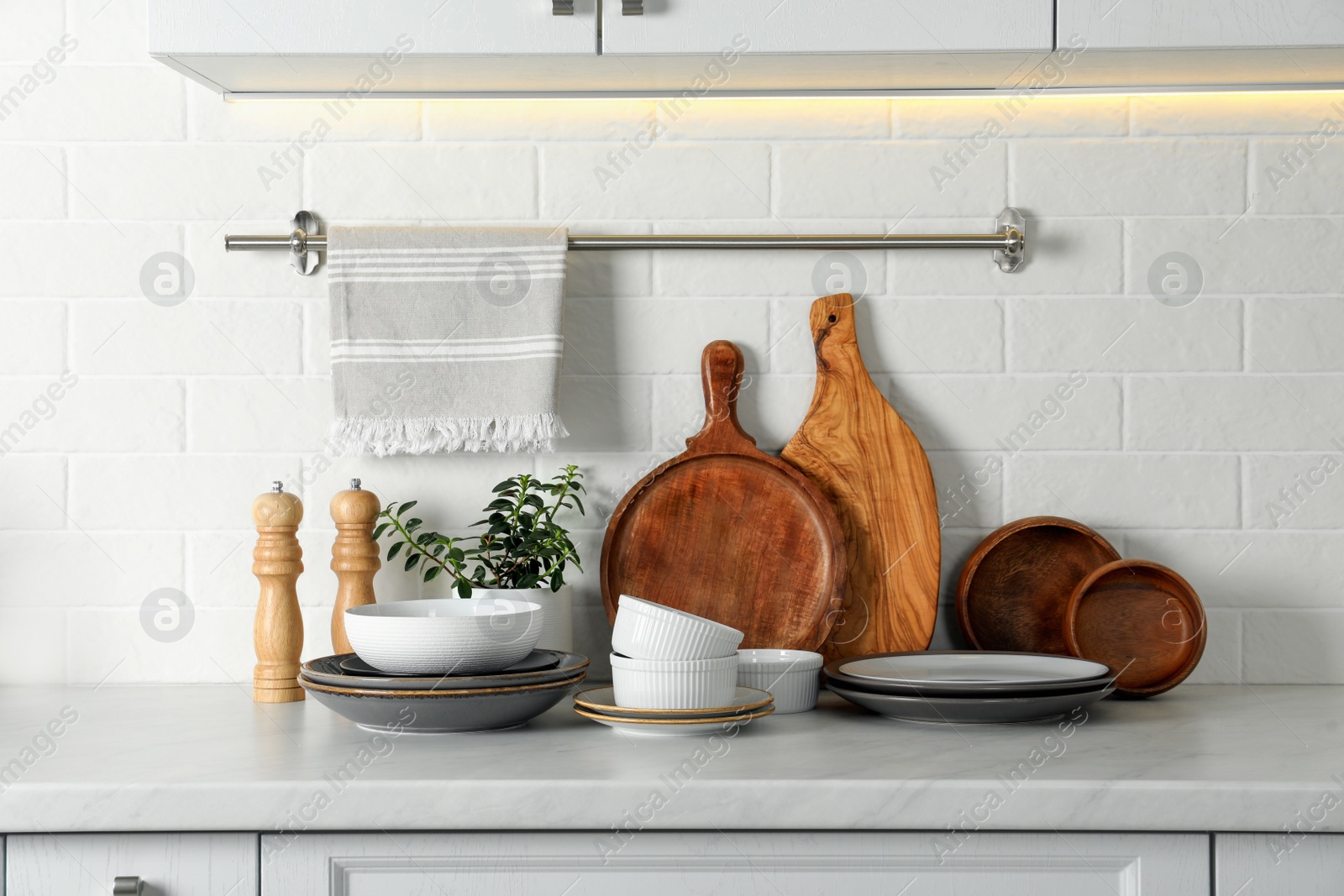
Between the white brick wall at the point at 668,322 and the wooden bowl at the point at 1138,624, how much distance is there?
128 mm

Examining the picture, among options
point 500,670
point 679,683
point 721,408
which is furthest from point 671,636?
point 721,408

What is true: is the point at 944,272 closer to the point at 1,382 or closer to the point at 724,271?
the point at 724,271

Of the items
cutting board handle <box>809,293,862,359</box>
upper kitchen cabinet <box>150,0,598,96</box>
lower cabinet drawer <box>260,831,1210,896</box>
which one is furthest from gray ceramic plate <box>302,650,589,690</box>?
upper kitchen cabinet <box>150,0,598,96</box>

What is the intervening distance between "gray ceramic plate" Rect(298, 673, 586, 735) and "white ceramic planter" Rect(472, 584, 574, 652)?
0.22m

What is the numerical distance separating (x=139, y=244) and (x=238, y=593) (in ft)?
1.57

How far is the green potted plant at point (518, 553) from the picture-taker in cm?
133

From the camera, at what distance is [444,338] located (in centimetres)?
140

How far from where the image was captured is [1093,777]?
919 mm

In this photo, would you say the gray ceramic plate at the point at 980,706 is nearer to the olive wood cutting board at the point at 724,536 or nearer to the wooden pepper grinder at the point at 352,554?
the olive wood cutting board at the point at 724,536

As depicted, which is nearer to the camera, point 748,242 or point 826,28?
point 826,28

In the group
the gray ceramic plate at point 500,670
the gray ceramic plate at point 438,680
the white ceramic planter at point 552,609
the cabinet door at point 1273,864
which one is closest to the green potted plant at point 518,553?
the white ceramic planter at point 552,609

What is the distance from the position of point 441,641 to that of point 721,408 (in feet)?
1.67

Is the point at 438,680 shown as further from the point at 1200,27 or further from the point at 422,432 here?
the point at 1200,27

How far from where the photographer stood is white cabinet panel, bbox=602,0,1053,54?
119 cm
